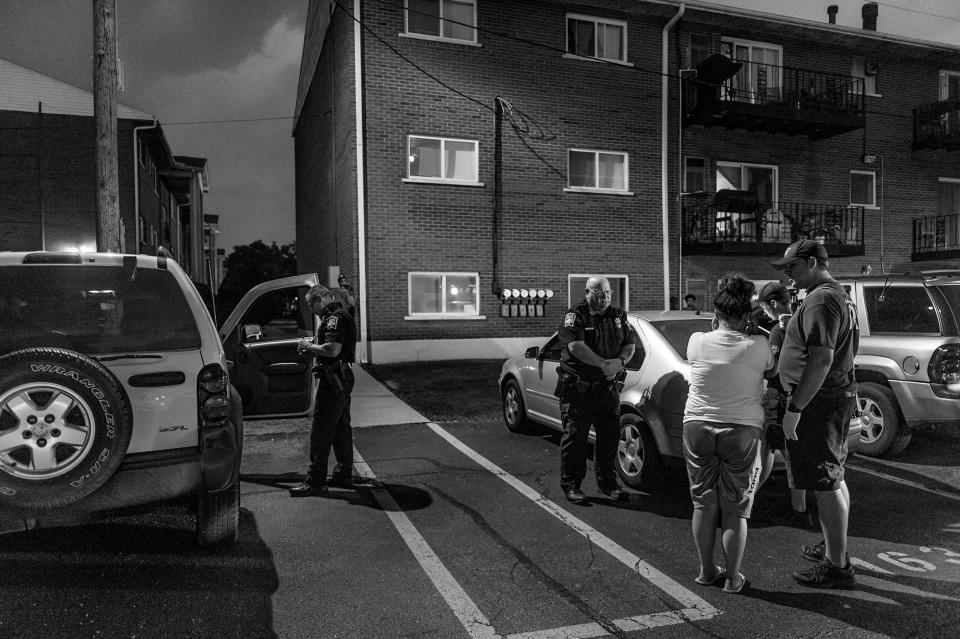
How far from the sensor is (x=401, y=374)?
1229 cm

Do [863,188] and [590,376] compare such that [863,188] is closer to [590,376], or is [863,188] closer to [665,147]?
[665,147]

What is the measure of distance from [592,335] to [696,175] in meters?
13.4

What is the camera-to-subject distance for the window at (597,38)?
15.6 metres

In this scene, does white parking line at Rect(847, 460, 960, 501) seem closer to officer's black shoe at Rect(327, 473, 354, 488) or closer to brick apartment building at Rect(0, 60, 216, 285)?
officer's black shoe at Rect(327, 473, 354, 488)

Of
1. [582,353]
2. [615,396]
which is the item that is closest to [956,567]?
[615,396]

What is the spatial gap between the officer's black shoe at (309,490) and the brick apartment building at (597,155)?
8866mm

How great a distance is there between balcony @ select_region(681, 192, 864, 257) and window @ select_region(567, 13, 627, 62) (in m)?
4.12

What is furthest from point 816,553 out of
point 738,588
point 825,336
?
point 825,336

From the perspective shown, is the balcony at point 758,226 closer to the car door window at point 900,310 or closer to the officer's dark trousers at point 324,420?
the car door window at point 900,310

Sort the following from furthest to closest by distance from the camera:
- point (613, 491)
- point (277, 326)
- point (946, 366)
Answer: point (277, 326) < point (946, 366) < point (613, 491)

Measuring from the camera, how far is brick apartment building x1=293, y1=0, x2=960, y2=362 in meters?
14.2

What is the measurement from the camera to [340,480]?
5336 mm

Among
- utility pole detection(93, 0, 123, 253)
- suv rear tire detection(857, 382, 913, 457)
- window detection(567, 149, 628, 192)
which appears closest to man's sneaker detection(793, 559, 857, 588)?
suv rear tire detection(857, 382, 913, 457)

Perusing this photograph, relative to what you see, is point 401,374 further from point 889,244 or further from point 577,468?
point 889,244
